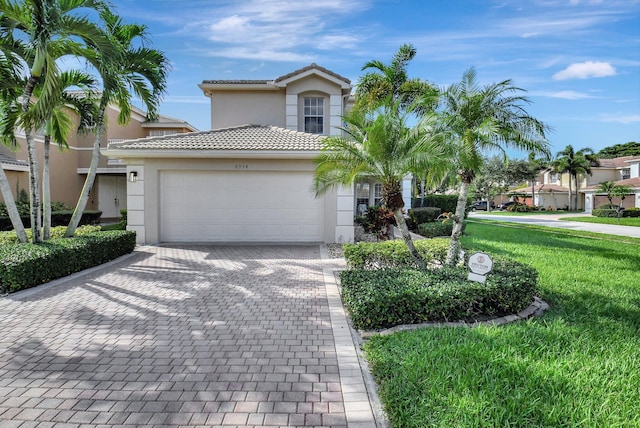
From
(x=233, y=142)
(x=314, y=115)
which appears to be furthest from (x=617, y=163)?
(x=233, y=142)

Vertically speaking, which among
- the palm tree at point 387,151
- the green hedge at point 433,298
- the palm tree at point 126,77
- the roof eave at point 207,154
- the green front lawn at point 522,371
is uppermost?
the palm tree at point 126,77

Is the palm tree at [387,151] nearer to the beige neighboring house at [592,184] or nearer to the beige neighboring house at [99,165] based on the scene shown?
the beige neighboring house at [99,165]

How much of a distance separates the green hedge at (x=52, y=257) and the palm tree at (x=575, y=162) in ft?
175

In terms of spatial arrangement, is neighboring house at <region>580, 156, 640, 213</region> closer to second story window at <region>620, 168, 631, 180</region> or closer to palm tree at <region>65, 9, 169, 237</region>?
second story window at <region>620, 168, 631, 180</region>

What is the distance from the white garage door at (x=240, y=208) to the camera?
1301cm

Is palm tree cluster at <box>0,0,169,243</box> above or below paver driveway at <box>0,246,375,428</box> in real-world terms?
above

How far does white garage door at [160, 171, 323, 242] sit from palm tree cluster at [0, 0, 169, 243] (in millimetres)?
2772

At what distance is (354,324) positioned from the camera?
17.7 feet

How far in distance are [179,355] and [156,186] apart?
9.59 meters

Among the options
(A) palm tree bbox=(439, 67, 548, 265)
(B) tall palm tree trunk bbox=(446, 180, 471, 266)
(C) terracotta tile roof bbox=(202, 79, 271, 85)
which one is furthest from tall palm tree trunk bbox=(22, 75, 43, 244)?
(B) tall palm tree trunk bbox=(446, 180, 471, 266)

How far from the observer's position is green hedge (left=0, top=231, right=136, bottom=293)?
7.07m

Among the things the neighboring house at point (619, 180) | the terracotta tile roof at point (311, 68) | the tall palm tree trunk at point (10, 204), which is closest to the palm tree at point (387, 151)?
the tall palm tree trunk at point (10, 204)

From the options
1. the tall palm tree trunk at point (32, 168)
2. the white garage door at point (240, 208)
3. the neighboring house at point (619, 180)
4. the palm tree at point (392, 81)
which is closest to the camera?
the tall palm tree trunk at point (32, 168)

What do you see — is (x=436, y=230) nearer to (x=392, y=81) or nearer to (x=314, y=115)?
(x=314, y=115)
